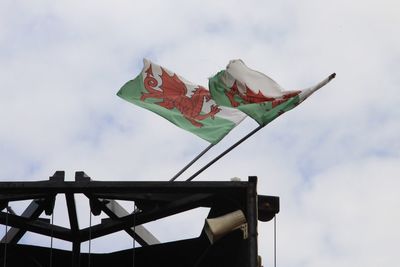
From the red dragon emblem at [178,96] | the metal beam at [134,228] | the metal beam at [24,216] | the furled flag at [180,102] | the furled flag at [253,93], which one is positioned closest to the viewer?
the furled flag at [253,93]

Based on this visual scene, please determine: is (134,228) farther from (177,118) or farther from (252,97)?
(252,97)

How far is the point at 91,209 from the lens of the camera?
30641 millimetres

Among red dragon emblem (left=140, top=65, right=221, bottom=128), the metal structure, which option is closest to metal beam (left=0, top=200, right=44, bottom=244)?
the metal structure

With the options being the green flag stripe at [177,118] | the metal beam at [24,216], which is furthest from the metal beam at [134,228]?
the green flag stripe at [177,118]

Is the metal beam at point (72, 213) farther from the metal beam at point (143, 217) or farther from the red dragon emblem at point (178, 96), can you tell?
the red dragon emblem at point (178, 96)

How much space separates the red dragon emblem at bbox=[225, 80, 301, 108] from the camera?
3108cm

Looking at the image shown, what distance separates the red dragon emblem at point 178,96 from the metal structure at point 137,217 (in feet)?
7.22

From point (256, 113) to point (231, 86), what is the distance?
132 centimetres

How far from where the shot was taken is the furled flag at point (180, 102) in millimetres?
31531

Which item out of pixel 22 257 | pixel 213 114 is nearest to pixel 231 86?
pixel 213 114

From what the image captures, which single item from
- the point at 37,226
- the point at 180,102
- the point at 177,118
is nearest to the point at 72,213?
the point at 37,226

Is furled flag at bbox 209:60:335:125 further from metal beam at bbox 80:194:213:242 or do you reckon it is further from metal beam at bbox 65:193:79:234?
metal beam at bbox 65:193:79:234

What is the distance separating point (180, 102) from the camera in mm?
32625

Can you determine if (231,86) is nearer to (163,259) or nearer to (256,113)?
(256,113)
